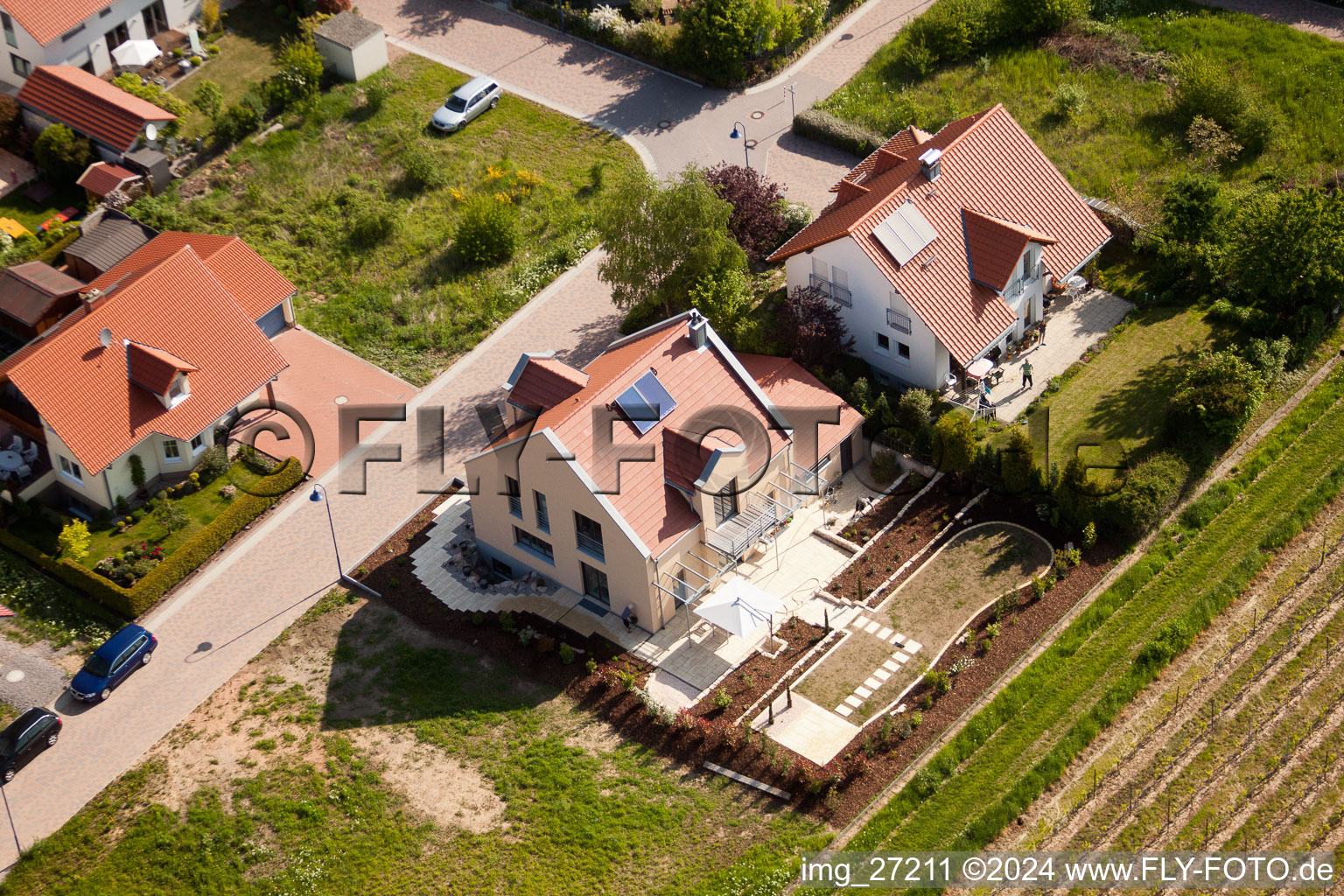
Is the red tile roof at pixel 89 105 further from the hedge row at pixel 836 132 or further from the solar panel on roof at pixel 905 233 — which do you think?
the solar panel on roof at pixel 905 233

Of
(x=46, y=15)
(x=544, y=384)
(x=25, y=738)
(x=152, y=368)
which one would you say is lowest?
(x=25, y=738)

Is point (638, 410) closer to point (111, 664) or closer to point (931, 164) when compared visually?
point (931, 164)

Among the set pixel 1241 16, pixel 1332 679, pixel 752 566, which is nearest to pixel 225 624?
pixel 752 566

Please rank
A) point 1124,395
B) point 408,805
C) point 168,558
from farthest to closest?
point 1124,395
point 168,558
point 408,805

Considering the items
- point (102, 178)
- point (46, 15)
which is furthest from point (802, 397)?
point (46, 15)

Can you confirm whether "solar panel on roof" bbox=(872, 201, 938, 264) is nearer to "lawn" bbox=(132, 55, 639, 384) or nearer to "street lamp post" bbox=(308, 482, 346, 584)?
"lawn" bbox=(132, 55, 639, 384)

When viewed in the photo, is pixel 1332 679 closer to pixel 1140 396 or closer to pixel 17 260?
pixel 1140 396
